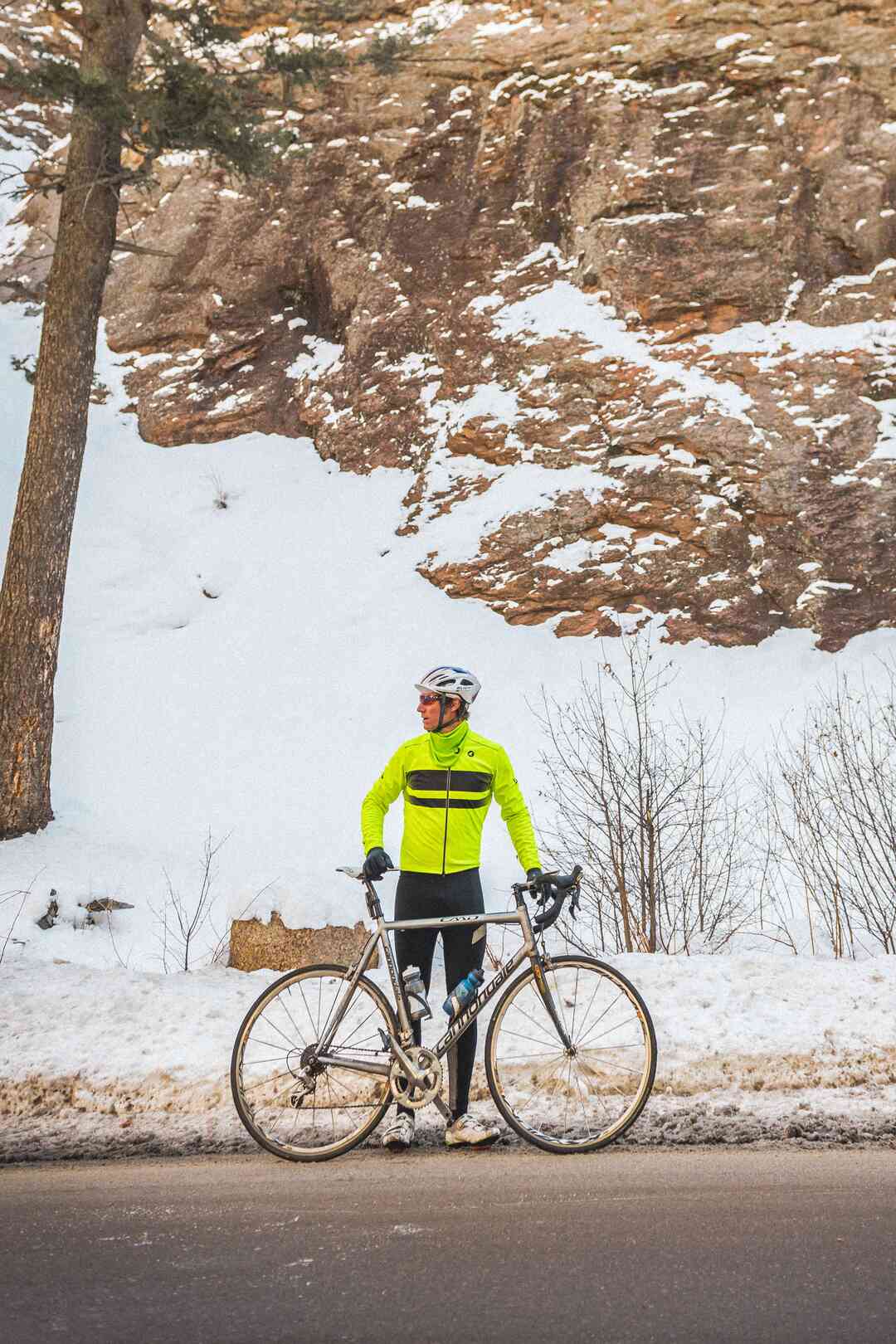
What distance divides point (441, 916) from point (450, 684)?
115cm

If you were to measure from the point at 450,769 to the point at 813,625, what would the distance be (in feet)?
39.7

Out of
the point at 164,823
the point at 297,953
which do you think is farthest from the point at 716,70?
the point at 297,953

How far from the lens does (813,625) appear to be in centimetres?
1562

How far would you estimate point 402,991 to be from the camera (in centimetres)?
471

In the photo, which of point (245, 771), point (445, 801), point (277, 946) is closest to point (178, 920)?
point (277, 946)

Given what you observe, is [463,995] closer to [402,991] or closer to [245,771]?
[402,991]

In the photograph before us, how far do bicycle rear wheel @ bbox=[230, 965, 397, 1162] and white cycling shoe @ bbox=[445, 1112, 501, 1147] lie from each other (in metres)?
0.33

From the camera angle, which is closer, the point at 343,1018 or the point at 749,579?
the point at 343,1018

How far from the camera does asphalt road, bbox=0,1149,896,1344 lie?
292cm

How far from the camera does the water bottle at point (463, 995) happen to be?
470 cm

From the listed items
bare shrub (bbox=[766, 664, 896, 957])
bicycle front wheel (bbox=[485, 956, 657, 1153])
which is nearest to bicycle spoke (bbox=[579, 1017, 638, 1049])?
bicycle front wheel (bbox=[485, 956, 657, 1153])

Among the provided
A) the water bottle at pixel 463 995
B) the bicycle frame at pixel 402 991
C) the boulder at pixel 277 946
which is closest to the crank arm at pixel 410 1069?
the bicycle frame at pixel 402 991

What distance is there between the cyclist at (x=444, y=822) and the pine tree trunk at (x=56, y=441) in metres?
6.17

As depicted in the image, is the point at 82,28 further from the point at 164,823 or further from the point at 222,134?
the point at 164,823
